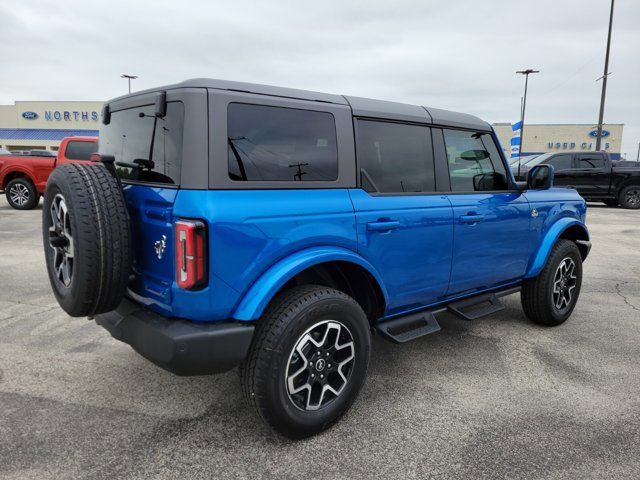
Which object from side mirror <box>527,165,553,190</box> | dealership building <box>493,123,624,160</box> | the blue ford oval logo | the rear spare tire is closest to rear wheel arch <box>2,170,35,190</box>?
the rear spare tire

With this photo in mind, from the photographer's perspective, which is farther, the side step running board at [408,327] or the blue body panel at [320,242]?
the side step running board at [408,327]

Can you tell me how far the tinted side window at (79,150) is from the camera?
10.8 m

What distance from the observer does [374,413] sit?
2.79m

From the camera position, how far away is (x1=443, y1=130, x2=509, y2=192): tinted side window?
347cm

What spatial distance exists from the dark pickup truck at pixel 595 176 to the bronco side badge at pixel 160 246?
46.1ft

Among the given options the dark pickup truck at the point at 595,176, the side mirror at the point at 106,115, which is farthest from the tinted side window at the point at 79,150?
the dark pickup truck at the point at 595,176

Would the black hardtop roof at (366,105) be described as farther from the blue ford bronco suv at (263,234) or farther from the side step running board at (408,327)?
the side step running board at (408,327)

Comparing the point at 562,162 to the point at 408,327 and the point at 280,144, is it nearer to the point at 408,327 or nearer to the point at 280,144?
the point at 408,327

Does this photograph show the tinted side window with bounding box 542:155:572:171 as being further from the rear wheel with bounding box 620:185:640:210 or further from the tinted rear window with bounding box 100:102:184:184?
the tinted rear window with bounding box 100:102:184:184

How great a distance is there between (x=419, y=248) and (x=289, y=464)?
1532mm

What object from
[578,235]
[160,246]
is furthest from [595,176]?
[160,246]

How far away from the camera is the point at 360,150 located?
2875mm

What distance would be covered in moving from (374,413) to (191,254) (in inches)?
59.0

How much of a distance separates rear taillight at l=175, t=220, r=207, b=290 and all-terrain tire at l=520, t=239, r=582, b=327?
322 centimetres
